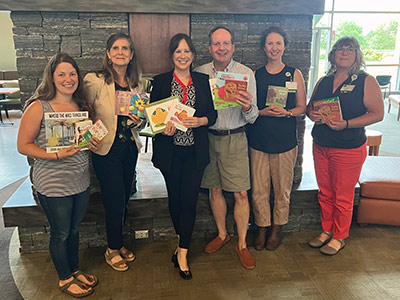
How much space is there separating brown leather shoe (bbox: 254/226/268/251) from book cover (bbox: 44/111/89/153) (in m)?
1.63

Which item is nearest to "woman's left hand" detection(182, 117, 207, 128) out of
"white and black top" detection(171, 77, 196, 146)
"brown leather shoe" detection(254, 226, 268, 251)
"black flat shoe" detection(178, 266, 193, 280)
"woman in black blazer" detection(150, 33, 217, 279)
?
"woman in black blazer" detection(150, 33, 217, 279)

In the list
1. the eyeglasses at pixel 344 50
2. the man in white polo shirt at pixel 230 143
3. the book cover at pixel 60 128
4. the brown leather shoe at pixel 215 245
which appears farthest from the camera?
the brown leather shoe at pixel 215 245

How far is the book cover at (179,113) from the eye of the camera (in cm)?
214

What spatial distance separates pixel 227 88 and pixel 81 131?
3.03 feet

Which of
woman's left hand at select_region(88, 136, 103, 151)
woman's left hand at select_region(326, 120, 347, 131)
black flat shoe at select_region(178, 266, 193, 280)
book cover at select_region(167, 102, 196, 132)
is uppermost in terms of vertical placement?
book cover at select_region(167, 102, 196, 132)

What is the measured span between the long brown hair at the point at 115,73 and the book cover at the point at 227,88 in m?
0.51

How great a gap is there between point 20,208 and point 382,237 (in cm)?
295

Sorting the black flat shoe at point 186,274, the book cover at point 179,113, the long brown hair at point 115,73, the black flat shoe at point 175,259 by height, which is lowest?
the black flat shoe at point 186,274

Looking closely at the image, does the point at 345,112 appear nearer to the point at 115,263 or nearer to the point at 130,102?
the point at 130,102

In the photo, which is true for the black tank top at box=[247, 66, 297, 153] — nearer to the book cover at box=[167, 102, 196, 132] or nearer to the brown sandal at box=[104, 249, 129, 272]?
the book cover at box=[167, 102, 196, 132]

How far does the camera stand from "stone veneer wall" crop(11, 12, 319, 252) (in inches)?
99.1

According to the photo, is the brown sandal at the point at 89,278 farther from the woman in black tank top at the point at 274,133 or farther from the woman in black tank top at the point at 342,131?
the woman in black tank top at the point at 342,131

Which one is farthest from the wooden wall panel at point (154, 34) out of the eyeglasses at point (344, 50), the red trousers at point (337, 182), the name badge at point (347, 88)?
the red trousers at point (337, 182)

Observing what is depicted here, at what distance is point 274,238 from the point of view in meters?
2.85
